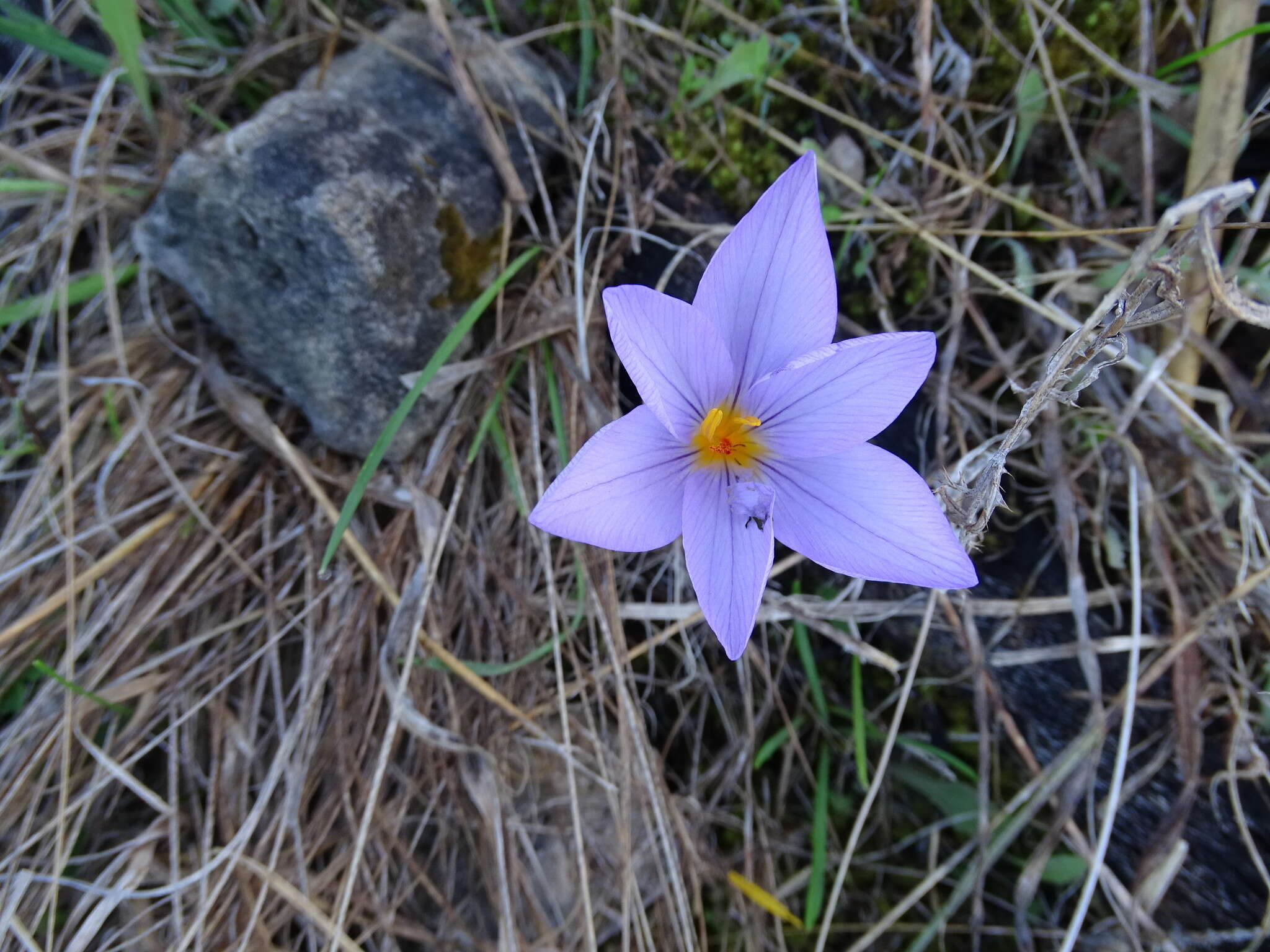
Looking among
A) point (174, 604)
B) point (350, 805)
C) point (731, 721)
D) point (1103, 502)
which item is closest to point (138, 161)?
point (174, 604)

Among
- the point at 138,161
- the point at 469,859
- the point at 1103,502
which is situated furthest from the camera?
the point at 138,161

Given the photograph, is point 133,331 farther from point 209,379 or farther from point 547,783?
point 547,783

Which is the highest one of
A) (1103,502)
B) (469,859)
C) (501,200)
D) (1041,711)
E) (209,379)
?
(501,200)

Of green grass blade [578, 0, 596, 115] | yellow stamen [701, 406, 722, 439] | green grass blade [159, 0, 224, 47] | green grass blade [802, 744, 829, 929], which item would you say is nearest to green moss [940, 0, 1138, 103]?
green grass blade [578, 0, 596, 115]

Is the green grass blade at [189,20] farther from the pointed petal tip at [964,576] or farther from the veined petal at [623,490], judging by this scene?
the pointed petal tip at [964,576]

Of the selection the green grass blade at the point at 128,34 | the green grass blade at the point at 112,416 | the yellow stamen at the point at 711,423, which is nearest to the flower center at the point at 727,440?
the yellow stamen at the point at 711,423

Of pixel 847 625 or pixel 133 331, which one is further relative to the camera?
pixel 133 331

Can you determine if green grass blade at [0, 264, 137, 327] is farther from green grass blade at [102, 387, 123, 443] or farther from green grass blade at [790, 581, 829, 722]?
green grass blade at [790, 581, 829, 722]

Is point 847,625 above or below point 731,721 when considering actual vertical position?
above

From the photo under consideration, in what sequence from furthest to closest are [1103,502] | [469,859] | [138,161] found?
[138,161] → [469,859] → [1103,502]
